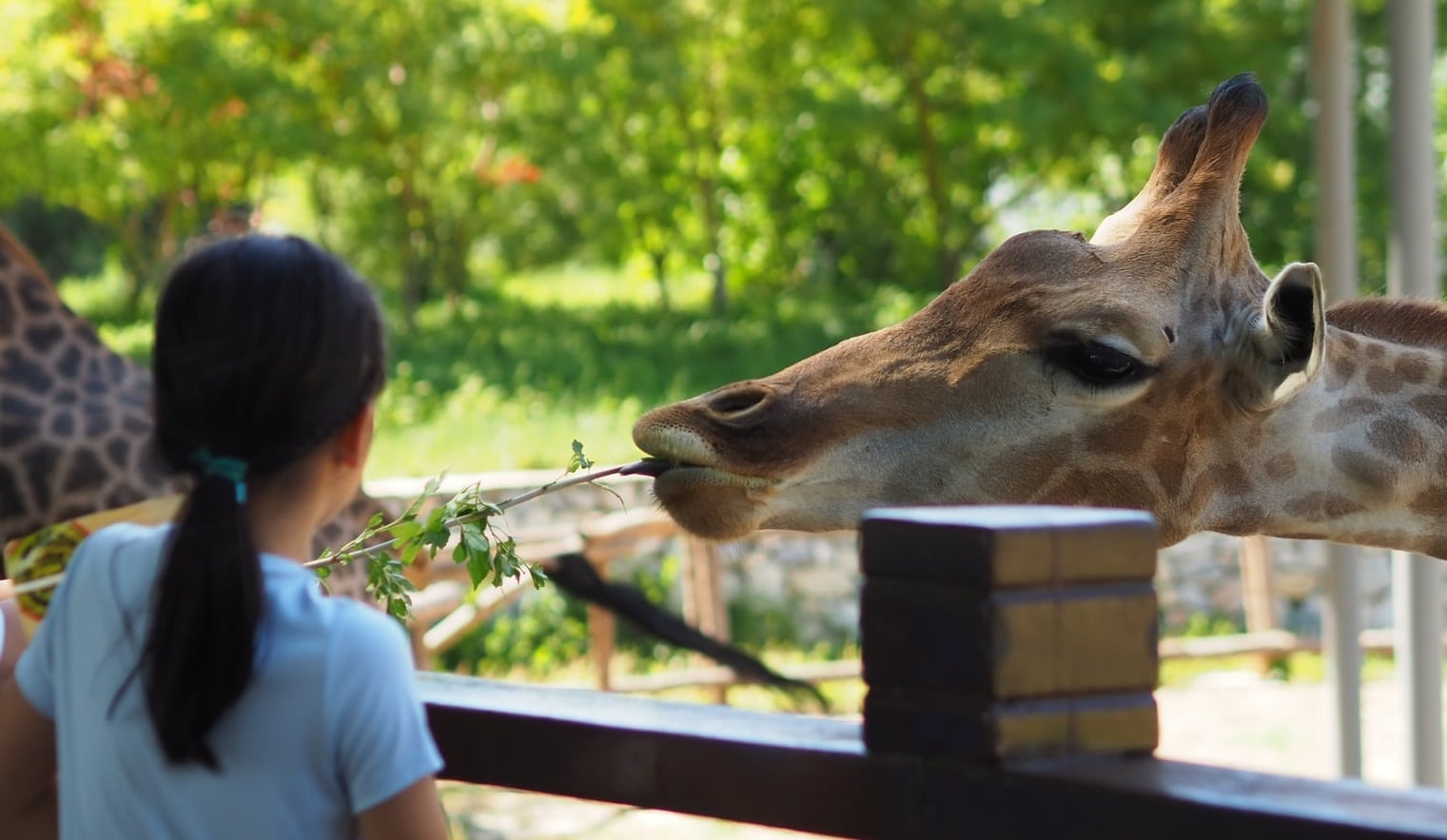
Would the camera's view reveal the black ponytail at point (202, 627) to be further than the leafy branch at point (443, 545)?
No

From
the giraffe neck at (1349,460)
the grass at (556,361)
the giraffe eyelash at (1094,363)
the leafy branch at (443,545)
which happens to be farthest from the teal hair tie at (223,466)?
the grass at (556,361)

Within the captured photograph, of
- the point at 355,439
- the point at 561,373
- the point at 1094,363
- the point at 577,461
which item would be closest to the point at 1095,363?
the point at 1094,363

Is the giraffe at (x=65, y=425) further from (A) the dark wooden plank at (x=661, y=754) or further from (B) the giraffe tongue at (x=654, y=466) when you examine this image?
(A) the dark wooden plank at (x=661, y=754)

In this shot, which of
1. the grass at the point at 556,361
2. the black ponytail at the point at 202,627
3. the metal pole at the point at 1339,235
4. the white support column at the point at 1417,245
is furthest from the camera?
the grass at the point at 556,361

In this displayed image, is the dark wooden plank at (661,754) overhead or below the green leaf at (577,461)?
below

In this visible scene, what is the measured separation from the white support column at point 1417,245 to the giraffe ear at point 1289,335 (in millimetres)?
2547

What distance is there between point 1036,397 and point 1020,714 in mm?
1248

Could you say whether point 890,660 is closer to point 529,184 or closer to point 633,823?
point 633,823

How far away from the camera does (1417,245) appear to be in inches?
184

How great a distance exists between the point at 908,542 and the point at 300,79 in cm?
1217

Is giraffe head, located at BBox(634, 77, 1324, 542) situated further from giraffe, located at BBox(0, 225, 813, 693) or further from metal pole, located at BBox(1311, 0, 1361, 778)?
metal pole, located at BBox(1311, 0, 1361, 778)

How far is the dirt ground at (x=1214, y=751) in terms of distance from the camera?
6070mm

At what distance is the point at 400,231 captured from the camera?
49.6 ft

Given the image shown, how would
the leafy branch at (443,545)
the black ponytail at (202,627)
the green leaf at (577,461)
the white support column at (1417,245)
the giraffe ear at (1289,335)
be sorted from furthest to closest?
the white support column at (1417,245) < the giraffe ear at (1289,335) < the green leaf at (577,461) < the leafy branch at (443,545) < the black ponytail at (202,627)
